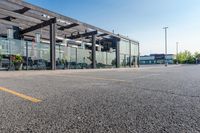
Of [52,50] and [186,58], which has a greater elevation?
[186,58]

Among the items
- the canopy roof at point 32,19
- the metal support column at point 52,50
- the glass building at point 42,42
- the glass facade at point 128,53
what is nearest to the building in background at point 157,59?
the glass facade at point 128,53

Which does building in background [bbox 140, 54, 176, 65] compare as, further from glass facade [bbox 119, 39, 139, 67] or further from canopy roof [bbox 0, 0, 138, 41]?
canopy roof [bbox 0, 0, 138, 41]

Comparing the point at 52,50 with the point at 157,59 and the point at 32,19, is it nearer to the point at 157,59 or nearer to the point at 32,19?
the point at 32,19

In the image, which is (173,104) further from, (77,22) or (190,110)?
(77,22)

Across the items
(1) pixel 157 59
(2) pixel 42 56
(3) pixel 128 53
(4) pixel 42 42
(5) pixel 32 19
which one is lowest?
(2) pixel 42 56

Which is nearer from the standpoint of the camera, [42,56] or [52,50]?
[52,50]

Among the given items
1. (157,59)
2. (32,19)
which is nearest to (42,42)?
(32,19)

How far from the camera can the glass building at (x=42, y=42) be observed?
44.5 ft

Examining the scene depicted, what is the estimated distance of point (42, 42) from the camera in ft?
66.3

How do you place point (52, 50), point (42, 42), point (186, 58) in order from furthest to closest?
point (186, 58) → point (42, 42) → point (52, 50)

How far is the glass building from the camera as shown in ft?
44.5

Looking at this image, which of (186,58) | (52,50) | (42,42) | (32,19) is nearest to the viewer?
(52,50)

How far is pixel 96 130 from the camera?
79.9 inches

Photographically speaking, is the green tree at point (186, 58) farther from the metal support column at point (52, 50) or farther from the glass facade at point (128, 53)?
the metal support column at point (52, 50)
